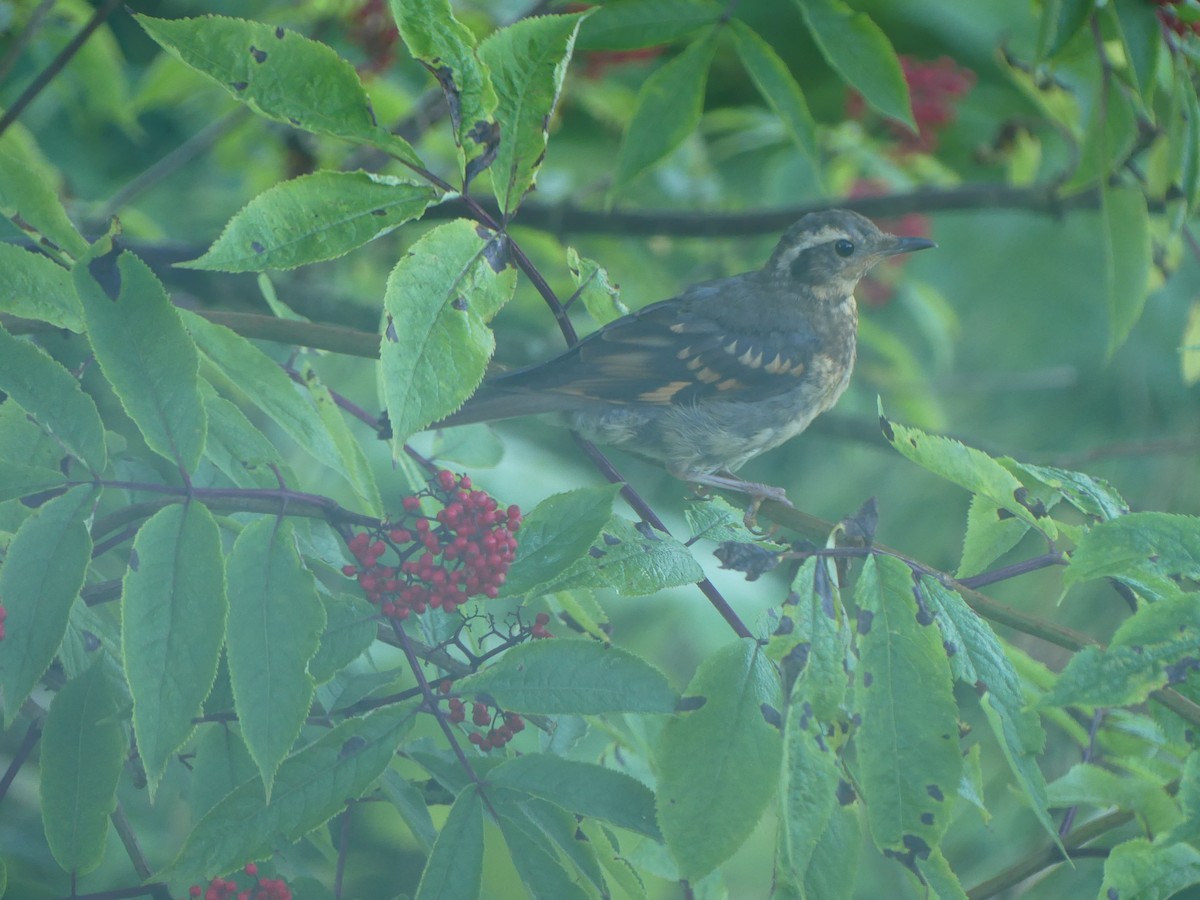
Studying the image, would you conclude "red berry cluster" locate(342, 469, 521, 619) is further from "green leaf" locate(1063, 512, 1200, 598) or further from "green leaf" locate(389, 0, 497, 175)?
"green leaf" locate(1063, 512, 1200, 598)

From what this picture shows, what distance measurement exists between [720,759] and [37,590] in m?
0.69

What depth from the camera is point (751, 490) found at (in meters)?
2.34

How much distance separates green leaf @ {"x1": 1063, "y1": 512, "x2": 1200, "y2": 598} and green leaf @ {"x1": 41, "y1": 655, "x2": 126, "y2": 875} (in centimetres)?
101

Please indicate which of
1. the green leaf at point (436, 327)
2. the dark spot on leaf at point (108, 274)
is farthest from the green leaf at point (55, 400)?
the green leaf at point (436, 327)

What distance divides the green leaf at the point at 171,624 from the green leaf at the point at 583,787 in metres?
0.33

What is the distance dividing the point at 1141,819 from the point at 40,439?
4.52 feet

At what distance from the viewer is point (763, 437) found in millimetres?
2795

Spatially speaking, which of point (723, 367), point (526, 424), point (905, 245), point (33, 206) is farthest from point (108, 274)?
point (526, 424)

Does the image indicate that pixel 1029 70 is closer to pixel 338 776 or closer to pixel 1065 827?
pixel 1065 827

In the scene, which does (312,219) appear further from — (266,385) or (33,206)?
(33,206)

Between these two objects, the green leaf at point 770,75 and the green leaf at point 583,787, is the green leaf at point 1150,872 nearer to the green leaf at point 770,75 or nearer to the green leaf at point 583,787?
the green leaf at point 583,787

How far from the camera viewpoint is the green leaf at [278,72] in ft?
4.11

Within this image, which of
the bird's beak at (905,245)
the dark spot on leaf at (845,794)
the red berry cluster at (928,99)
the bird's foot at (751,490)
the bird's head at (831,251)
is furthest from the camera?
the red berry cluster at (928,99)

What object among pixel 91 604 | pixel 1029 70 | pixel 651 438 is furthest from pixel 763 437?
pixel 91 604
